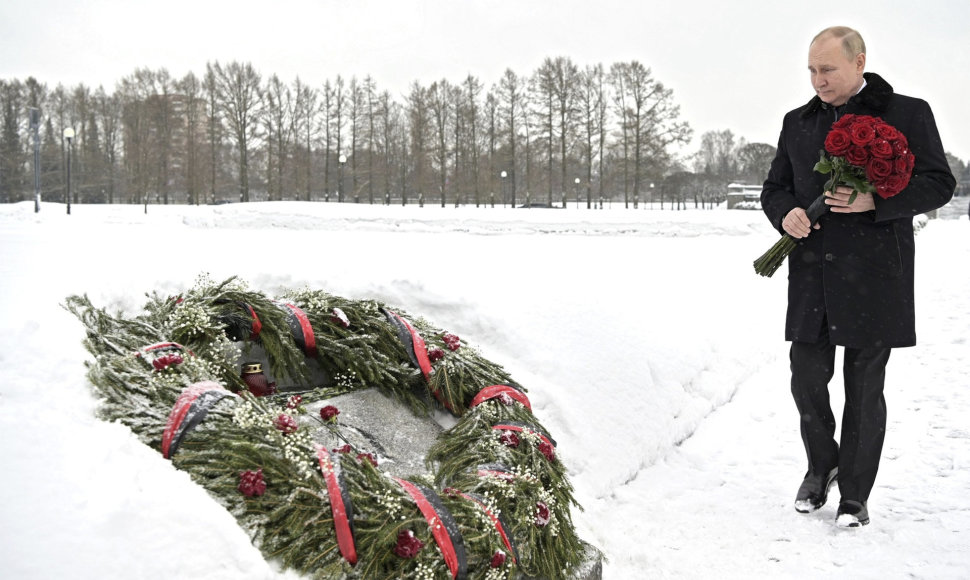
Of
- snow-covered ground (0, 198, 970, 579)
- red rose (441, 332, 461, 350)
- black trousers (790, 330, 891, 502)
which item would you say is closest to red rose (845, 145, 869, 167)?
black trousers (790, 330, 891, 502)

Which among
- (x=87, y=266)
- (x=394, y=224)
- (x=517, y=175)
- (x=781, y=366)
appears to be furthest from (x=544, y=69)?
(x=87, y=266)

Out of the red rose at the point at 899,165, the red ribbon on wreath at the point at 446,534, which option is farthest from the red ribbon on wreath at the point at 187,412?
the red rose at the point at 899,165

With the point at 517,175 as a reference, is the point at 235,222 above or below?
below

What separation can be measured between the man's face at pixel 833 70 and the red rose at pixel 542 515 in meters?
2.24

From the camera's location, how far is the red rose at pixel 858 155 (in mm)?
2932

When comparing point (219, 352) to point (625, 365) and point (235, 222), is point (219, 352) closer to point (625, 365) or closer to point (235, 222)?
point (625, 365)

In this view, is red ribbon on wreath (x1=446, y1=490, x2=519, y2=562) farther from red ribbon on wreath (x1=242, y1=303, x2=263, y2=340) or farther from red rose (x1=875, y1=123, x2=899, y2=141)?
red rose (x1=875, y1=123, x2=899, y2=141)

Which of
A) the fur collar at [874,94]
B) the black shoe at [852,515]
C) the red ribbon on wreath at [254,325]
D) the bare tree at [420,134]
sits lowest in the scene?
the black shoe at [852,515]

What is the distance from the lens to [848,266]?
10.7ft

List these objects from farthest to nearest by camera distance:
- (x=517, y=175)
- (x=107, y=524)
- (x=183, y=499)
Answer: (x=517, y=175) < (x=183, y=499) < (x=107, y=524)

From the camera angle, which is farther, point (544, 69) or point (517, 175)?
point (517, 175)

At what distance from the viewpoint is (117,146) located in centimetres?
5112

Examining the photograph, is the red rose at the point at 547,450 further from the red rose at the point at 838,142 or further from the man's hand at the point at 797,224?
the red rose at the point at 838,142

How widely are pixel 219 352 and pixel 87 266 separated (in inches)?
48.0
